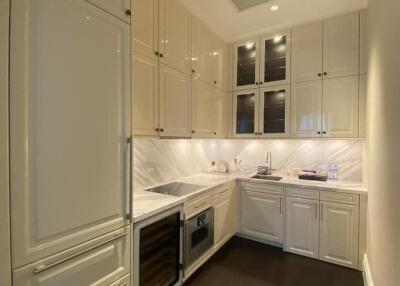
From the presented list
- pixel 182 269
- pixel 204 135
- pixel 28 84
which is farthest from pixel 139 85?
pixel 182 269

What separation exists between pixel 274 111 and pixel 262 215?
1.42 meters

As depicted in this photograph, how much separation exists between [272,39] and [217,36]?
2.48ft

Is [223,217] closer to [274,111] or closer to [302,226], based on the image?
[302,226]

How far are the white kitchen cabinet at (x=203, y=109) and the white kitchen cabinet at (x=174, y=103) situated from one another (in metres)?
0.11

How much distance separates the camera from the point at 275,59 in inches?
118

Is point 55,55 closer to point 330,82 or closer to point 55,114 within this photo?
point 55,114

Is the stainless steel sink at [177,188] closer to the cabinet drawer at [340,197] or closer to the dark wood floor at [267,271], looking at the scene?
the dark wood floor at [267,271]

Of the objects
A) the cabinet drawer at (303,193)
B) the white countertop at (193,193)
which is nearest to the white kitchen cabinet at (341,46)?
the white countertop at (193,193)

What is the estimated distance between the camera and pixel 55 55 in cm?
101

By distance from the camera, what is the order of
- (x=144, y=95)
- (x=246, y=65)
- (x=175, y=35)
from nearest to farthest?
1. (x=144, y=95)
2. (x=175, y=35)
3. (x=246, y=65)

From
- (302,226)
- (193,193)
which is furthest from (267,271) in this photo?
(193,193)

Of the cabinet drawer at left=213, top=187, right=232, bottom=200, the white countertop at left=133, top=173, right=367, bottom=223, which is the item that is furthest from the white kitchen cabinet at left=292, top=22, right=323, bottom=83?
the cabinet drawer at left=213, top=187, right=232, bottom=200

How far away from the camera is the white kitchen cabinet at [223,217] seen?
257cm

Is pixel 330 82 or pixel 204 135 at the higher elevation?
pixel 330 82
